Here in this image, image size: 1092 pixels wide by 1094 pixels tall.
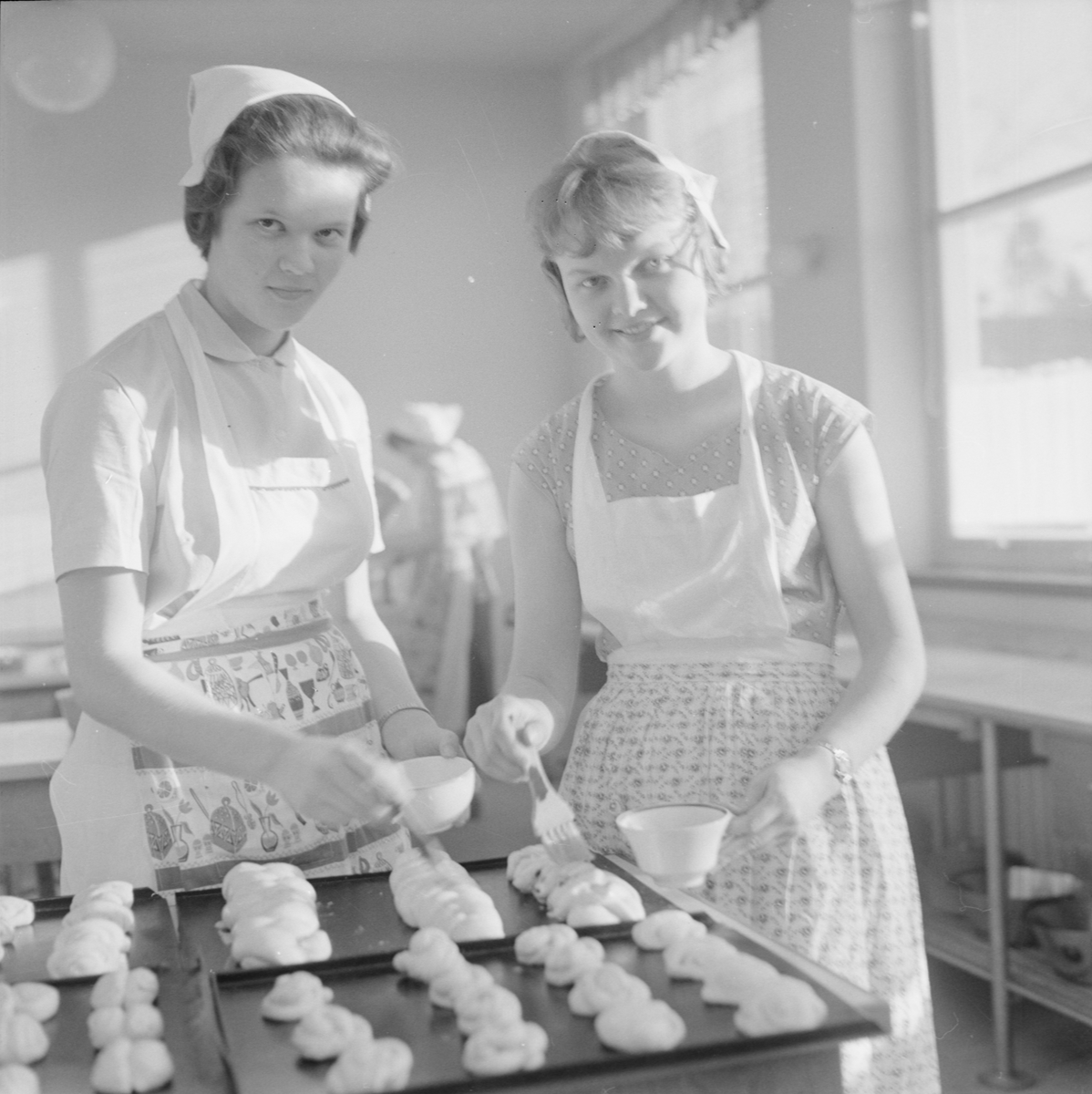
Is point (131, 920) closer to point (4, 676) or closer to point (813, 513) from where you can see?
point (813, 513)

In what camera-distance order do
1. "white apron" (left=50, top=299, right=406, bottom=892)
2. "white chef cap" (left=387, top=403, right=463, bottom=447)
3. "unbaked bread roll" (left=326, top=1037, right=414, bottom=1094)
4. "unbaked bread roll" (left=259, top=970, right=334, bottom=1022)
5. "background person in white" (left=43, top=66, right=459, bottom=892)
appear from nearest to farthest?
"unbaked bread roll" (left=326, top=1037, right=414, bottom=1094), "unbaked bread roll" (left=259, top=970, right=334, bottom=1022), "background person in white" (left=43, top=66, right=459, bottom=892), "white apron" (left=50, top=299, right=406, bottom=892), "white chef cap" (left=387, top=403, right=463, bottom=447)

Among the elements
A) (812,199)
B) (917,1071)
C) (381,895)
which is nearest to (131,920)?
(381,895)

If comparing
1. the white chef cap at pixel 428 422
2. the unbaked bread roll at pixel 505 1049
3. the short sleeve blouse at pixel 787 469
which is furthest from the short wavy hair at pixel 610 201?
the white chef cap at pixel 428 422

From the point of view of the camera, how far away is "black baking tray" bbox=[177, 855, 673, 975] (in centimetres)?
91

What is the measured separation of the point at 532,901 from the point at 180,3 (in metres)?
1.29

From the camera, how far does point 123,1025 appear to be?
0.76 metres

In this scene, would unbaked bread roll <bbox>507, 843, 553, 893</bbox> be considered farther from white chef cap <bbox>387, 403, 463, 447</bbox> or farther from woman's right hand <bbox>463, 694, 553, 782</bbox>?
white chef cap <bbox>387, 403, 463, 447</bbox>

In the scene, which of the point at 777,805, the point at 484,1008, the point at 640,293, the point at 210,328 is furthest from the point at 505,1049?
the point at 210,328

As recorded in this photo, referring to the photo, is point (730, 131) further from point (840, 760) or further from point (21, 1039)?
point (21, 1039)

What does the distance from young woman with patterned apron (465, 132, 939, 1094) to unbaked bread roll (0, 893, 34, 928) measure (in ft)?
1.29

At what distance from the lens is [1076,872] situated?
2.41 meters

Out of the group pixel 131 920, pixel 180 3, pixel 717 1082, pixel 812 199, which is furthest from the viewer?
pixel 812 199

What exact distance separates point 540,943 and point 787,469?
21.2 inches

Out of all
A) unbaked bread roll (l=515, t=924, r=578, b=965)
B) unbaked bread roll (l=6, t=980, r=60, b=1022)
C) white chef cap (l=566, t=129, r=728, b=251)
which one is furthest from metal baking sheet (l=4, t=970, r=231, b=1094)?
white chef cap (l=566, t=129, r=728, b=251)
